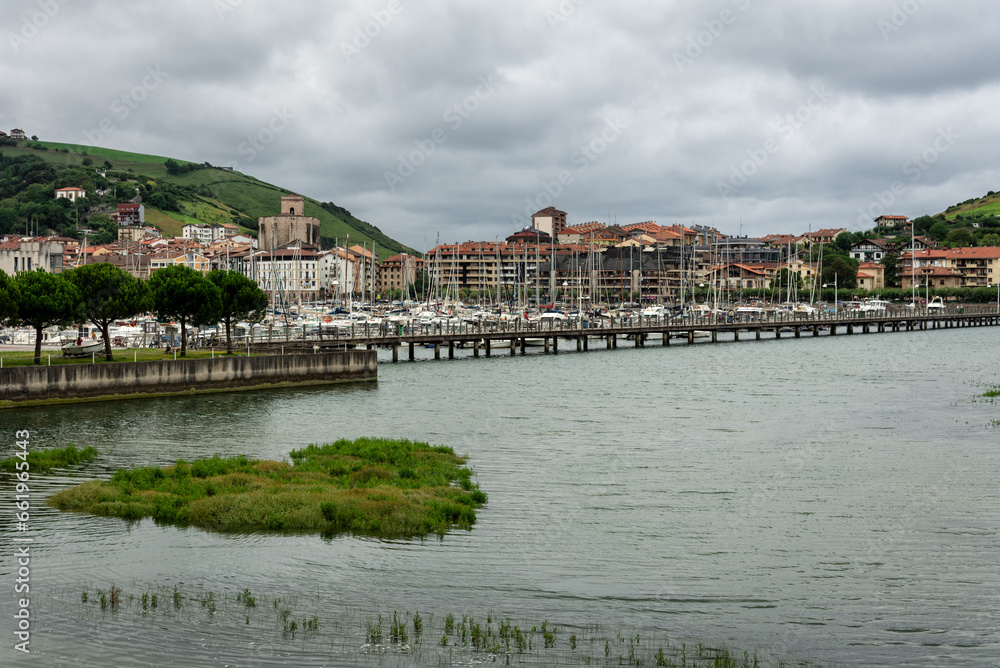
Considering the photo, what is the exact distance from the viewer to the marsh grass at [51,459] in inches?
1187

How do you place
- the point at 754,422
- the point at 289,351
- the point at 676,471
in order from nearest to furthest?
the point at 676,471
the point at 754,422
the point at 289,351

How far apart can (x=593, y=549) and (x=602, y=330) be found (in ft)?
258

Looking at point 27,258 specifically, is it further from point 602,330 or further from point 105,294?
point 105,294

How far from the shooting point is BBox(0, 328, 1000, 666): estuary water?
16.8 metres

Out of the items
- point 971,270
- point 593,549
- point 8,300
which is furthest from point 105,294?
point 971,270

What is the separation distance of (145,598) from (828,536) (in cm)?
1606

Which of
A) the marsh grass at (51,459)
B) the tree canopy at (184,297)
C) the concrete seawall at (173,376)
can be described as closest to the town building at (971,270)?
the concrete seawall at (173,376)

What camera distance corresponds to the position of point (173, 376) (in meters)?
51.8

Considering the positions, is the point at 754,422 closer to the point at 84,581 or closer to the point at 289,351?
the point at 84,581

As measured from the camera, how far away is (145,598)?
18172 millimetres

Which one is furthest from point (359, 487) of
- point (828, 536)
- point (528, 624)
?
point (828, 536)

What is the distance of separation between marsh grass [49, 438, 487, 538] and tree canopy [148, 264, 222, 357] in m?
32.1

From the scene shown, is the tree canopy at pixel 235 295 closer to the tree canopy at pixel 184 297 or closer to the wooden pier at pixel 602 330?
the tree canopy at pixel 184 297

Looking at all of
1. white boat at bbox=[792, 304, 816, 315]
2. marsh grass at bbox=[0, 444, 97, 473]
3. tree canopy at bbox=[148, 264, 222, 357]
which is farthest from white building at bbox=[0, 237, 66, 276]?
white boat at bbox=[792, 304, 816, 315]
